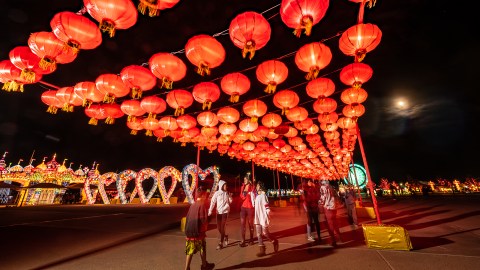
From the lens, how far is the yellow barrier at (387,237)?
15.5 ft

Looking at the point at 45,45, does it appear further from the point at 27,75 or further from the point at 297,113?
the point at 297,113

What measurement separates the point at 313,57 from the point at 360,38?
3.09 ft

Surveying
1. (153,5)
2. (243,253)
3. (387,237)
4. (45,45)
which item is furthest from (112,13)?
(387,237)

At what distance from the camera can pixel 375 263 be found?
13.0ft

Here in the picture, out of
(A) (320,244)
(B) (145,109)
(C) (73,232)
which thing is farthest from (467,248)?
(C) (73,232)

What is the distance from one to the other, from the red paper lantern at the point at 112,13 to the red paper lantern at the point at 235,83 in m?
2.44

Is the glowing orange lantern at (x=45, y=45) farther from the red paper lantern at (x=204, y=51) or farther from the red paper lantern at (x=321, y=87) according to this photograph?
the red paper lantern at (x=321, y=87)

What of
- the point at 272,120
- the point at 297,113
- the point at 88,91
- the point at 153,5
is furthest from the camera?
the point at 272,120

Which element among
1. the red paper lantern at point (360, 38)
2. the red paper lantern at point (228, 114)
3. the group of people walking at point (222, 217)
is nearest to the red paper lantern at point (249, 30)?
the red paper lantern at point (360, 38)

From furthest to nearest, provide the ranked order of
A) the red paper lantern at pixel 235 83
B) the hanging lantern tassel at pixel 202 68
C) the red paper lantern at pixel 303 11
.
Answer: the red paper lantern at pixel 235 83
the hanging lantern tassel at pixel 202 68
the red paper lantern at pixel 303 11

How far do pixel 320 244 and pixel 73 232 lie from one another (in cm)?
841

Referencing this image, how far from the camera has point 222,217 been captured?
547 cm

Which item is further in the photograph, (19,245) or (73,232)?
(73,232)

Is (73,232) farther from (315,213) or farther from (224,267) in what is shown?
(315,213)
